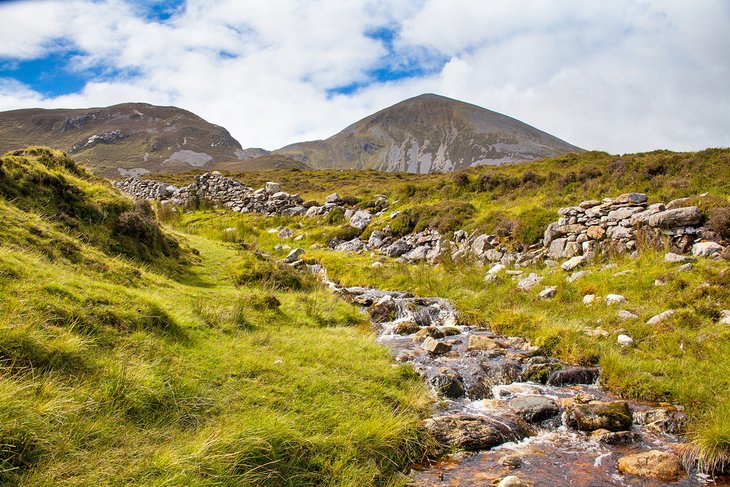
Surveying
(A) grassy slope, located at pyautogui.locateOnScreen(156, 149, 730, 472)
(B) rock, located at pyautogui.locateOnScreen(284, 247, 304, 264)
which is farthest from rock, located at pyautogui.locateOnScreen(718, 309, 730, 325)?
(B) rock, located at pyautogui.locateOnScreen(284, 247, 304, 264)

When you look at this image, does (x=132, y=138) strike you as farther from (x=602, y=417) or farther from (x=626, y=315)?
(x=602, y=417)

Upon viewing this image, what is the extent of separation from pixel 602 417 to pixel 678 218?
11.2 meters

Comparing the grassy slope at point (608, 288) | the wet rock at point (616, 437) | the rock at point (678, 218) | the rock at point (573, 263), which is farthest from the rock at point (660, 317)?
the rock at point (678, 218)

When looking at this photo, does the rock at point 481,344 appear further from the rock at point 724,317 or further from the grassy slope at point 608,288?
the rock at point 724,317

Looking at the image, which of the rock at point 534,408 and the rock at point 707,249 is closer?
the rock at point 534,408

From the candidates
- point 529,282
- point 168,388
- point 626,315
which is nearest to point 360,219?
point 529,282

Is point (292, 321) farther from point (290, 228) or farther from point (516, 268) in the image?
point (290, 228)

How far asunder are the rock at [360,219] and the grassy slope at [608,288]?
104 centimetres

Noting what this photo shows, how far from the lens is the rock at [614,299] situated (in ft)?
41.7

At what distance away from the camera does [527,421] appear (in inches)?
309

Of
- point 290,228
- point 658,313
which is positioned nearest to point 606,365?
point 658,313

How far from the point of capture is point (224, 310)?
10.8 meters

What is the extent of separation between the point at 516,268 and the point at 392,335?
735 cm

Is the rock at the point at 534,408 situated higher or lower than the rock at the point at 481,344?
lower
